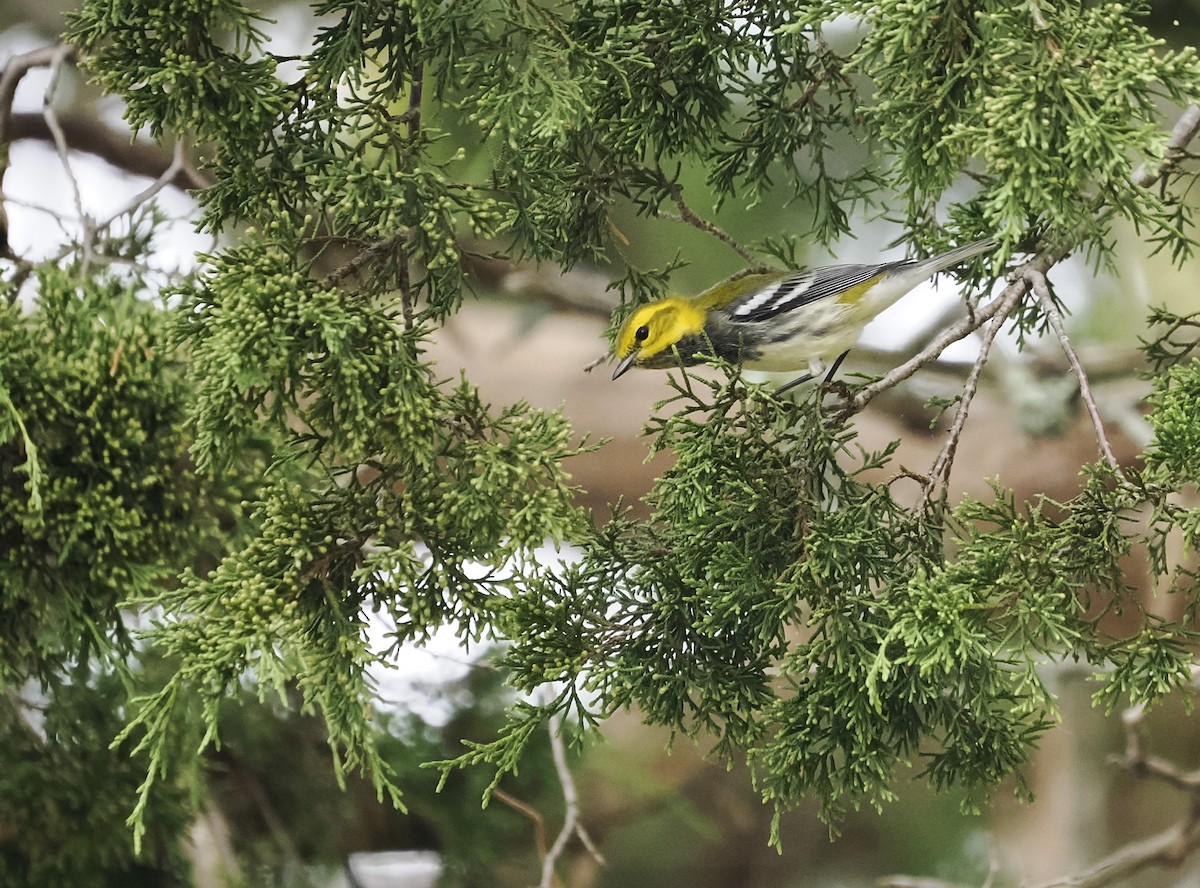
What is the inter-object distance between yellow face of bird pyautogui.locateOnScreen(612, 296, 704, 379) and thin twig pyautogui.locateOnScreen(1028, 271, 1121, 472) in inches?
11.1

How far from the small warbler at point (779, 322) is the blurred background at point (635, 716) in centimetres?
30

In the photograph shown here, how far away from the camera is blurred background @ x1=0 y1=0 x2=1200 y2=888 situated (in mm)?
1386

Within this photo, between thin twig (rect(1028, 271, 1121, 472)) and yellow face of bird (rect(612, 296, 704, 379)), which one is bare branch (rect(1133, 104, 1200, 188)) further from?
yellow face of bird (rect(612, 296, 704, 379))

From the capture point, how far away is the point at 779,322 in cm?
100

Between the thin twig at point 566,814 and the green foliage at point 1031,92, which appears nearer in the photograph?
the green foliage at point 1031,92

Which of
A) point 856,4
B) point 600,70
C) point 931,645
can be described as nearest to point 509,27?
point 600,70

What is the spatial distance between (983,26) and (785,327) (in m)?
0.36

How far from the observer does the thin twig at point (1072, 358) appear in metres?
0.80

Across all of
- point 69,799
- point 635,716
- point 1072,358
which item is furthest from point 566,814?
Result: point 1072,358

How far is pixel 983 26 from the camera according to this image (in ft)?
2.24

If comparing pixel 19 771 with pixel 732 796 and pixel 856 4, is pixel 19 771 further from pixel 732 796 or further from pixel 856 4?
pixel 856 4

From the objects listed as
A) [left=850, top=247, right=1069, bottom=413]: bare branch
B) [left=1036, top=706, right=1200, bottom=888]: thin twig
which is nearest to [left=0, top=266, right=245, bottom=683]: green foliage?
[left=850, top=247, right=1069, bottom=413]: bare branch

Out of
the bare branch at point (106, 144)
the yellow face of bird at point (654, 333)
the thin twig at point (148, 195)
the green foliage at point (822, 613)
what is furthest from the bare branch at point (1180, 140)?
the bare branch at point (106, 144)

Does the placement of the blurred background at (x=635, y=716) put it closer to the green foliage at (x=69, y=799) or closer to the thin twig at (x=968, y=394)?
the green foliage at (x=69, y=799)
